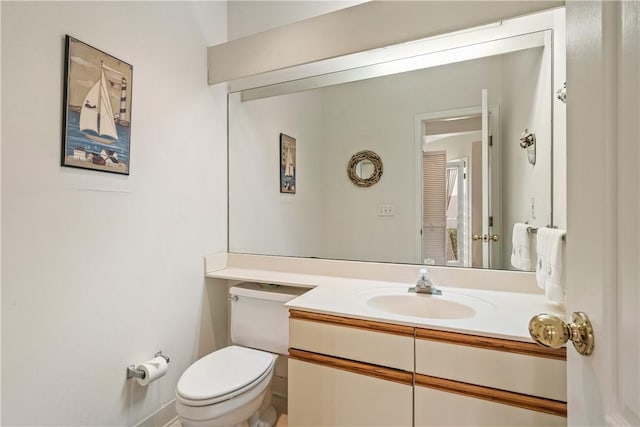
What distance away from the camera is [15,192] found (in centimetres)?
105

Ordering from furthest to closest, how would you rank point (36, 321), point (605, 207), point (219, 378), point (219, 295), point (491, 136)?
point (219, 295) → point (491, 136) → point (219, 378) → point (36, 321) → point (605, 207)

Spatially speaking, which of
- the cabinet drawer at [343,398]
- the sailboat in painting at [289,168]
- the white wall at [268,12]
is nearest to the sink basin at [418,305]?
the cabinet drawer at [343,398]

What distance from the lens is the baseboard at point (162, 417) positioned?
1.52m

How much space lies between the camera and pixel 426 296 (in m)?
1.42

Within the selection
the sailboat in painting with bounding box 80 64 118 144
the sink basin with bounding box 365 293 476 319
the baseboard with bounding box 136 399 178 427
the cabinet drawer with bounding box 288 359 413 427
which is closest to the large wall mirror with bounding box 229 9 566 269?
the sink basin with bounding box 365 293 476 319

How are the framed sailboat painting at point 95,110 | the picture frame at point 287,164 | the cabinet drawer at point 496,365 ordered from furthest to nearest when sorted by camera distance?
1. the picture frame at point 287,164
2. the framed sailboat painting at point 95,110
3. the cabinet drawer at point 496,365

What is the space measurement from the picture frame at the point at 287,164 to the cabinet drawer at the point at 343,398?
1.22 meters

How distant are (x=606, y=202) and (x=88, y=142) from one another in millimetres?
1625

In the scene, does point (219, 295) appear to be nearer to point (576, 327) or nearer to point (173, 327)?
point (173, 327)

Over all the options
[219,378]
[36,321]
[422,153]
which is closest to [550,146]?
[422,153]

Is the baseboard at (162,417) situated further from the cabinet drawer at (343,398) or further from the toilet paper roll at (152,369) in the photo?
the cabinet drawer at (343,398)

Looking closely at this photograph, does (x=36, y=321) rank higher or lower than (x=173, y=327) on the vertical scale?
higher

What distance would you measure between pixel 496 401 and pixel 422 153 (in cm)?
124

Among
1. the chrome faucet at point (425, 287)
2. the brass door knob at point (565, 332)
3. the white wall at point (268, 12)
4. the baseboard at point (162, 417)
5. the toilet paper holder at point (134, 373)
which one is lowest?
the baseboard at point (162, 417)
